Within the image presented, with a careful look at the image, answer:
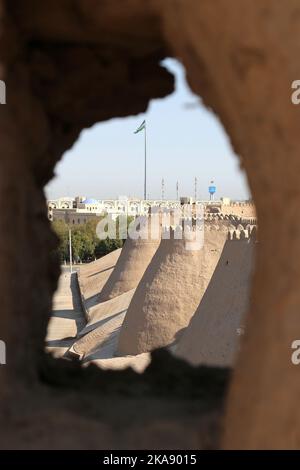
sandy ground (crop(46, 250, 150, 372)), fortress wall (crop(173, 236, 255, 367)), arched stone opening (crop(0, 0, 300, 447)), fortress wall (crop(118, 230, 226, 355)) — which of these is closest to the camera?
arched stone opening (crop(0, 0, 300, 447))

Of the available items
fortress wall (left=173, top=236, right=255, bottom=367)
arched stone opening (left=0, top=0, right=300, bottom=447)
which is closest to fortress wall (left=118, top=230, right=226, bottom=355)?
fortress wall (left=173, top=236, right=255, bottom=367)

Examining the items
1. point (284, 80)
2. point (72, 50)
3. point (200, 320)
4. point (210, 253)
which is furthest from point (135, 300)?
point (284, 80)

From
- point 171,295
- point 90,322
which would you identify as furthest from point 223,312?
point 90,322

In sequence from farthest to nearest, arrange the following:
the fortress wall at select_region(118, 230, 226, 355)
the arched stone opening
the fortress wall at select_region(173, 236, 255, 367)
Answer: the fortress wall at select_region(118, 230, 226, 355)
the fortress wall at select_region(173, 236, 255, 367)
the arched stone opening

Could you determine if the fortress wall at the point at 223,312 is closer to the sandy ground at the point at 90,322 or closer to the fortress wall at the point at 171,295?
the sandy ground at the point at 90,322

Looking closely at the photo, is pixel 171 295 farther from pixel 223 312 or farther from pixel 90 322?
pixel 90 322

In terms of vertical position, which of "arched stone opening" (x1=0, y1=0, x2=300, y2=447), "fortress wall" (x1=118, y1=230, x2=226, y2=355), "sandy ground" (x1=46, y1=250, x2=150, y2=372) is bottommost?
"sandy ground" (x1=46, y1=250, x2=150, y2=372)

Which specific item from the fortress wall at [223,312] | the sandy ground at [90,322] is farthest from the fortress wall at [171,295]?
the fortress wall at [223,312]

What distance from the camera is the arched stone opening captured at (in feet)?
5.73

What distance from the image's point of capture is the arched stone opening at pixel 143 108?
1.75m

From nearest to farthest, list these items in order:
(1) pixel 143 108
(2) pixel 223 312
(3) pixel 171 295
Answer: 1. (1) pixel 143 108
2. (2) pixel 223 312
3. (3) pixel 171 295

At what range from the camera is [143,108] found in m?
4.16

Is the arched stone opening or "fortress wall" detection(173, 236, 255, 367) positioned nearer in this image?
the arched stone opening

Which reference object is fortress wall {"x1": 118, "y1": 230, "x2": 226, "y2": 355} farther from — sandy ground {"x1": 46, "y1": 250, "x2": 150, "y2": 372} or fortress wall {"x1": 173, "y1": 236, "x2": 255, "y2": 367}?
fortress wall {"x1": 173, "y1": 236, "x2": 255, "y2": 367}
